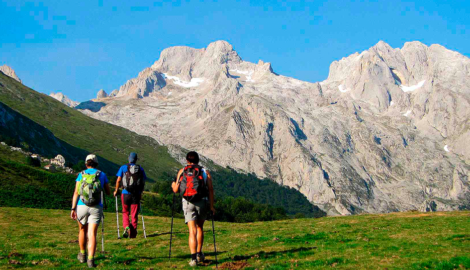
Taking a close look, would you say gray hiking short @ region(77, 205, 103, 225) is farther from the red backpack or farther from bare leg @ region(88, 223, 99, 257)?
the red backpack

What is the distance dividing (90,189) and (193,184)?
4.55m

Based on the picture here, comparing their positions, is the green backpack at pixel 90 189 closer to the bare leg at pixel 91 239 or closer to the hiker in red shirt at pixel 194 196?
the bare leg at pixel 91 239

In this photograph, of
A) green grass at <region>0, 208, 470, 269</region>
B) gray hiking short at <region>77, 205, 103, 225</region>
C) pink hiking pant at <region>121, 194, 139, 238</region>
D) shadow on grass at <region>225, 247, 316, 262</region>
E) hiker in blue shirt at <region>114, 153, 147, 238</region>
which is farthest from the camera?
pink hiking pant at <region>121, 194, 139, 238</region>

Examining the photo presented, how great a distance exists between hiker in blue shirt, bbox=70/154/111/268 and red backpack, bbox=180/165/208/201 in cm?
384

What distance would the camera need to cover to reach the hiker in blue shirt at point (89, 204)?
17.9m

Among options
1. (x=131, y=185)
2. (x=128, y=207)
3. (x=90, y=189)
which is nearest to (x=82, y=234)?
(x=90, y=189)

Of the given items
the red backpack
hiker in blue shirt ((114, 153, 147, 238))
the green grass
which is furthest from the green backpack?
hiker in blue shirt ((114, 153, 147, 238))

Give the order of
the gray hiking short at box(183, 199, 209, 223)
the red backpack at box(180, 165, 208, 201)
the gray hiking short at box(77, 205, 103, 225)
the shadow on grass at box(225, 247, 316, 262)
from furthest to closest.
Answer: the shadow on grass at box(225, 247, 316, 262) → the gray hiking short at box(77, 205, 103, 225) → the gray hiking short at box(183, 199, 209, 223) → the red backpack at box(180, 165, 208, 201)

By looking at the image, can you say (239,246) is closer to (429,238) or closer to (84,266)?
(84,266)

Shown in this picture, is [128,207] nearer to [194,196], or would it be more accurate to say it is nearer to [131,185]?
[131,185]

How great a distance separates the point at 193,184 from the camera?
1755 cm

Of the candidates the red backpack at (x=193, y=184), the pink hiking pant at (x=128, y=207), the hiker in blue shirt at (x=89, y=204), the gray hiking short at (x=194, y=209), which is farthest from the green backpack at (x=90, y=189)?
the pink hiking pant at (x=128, y=207)

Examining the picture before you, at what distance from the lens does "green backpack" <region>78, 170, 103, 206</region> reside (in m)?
18.0

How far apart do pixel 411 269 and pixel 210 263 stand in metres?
8.41
